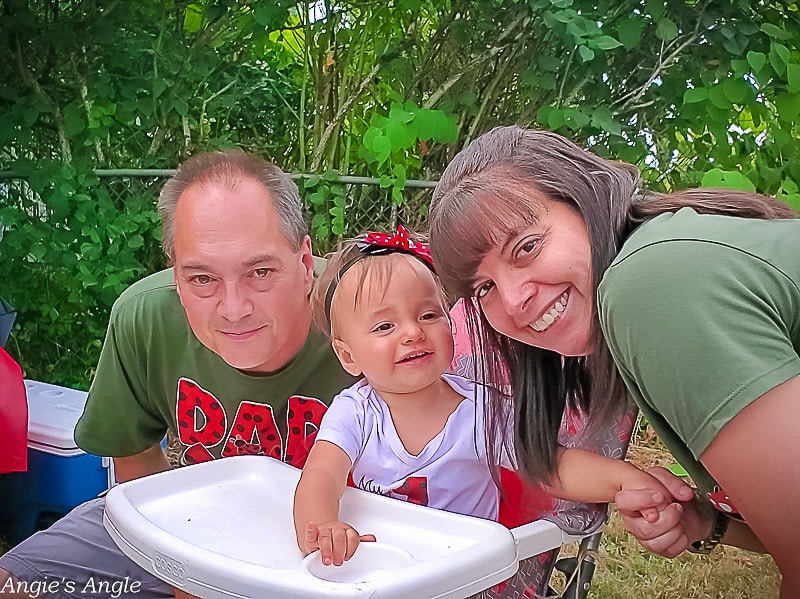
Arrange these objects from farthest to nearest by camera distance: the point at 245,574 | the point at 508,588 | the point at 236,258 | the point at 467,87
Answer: the point at 467,87
the point at 236,258
the point at 508,588
the point at 245,574

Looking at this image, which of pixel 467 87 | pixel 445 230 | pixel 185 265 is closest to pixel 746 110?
pixel 467 87

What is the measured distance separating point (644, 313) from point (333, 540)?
1.11 feet

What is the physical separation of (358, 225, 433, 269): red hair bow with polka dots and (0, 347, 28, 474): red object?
0.56 meters

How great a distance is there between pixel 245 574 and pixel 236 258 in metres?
0.39

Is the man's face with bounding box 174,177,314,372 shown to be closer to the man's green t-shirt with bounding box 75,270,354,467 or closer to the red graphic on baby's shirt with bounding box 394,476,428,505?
the man's green t-shirt with bounding box 75,270,354,467

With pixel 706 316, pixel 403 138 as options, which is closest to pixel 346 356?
pixel 403 138

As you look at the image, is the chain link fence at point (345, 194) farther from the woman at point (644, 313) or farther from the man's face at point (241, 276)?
the woman at point (644, 313)

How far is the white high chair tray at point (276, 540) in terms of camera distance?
70 cm

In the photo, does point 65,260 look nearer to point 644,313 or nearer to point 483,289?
point 483,289

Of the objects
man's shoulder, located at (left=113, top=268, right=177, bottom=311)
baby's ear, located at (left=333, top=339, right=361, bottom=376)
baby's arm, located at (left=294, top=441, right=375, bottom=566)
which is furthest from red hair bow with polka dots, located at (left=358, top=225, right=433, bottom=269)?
man's shoulder, located at (left=113, top=268, right=177, bottom=311)

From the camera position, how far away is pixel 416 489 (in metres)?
0.89

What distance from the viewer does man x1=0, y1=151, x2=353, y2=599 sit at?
1.00m

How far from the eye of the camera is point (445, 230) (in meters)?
0.80

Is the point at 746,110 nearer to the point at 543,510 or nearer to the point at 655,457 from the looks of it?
the point at 655,457
